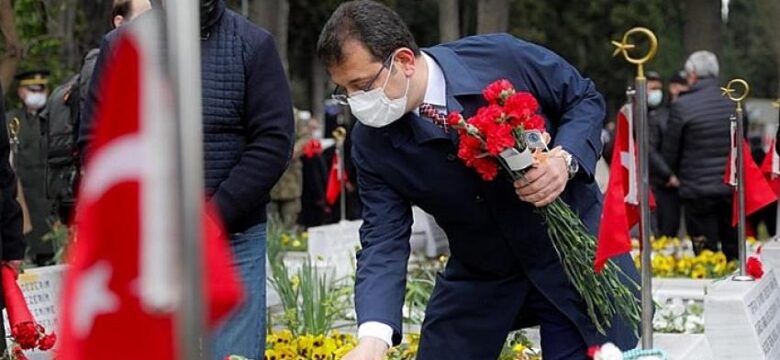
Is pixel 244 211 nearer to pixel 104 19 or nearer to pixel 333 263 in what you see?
pixel 333 263

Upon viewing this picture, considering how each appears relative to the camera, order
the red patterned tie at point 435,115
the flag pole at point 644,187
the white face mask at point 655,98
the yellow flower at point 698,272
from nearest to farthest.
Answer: the red patterned tie at point 435,115 → the flag pole at point 644,187 → the yellow flower at point 698,272 → the white face mask at point 655,98

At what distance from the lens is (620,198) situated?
4.64 meters

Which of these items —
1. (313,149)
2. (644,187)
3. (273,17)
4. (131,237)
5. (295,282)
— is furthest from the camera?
(273,17)

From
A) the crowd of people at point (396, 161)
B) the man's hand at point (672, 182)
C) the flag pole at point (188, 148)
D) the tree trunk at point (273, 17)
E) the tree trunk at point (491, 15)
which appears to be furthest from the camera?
the tree trunk at point (273, 17)

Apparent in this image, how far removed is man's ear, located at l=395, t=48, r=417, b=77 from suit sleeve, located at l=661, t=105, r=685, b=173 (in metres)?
7.48

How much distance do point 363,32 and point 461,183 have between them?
0.53 meters

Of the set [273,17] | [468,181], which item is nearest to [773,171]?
[468,181]

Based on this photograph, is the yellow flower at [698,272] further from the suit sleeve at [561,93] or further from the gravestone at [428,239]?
the suit sleeve at [561,93]

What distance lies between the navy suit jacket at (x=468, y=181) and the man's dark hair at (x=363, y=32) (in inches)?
9.2

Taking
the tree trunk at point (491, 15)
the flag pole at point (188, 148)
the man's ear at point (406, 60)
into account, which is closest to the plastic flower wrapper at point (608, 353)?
the man's ear at point (406, 60)

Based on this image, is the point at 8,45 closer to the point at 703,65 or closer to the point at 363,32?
the point at 703,65

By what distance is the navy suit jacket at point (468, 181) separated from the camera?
421cm

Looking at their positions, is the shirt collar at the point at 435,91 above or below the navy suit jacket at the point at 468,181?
above

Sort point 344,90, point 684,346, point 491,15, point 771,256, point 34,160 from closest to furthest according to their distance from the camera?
point 344,90, point 684,346, point 771,256, point 34,160, point 491,15
